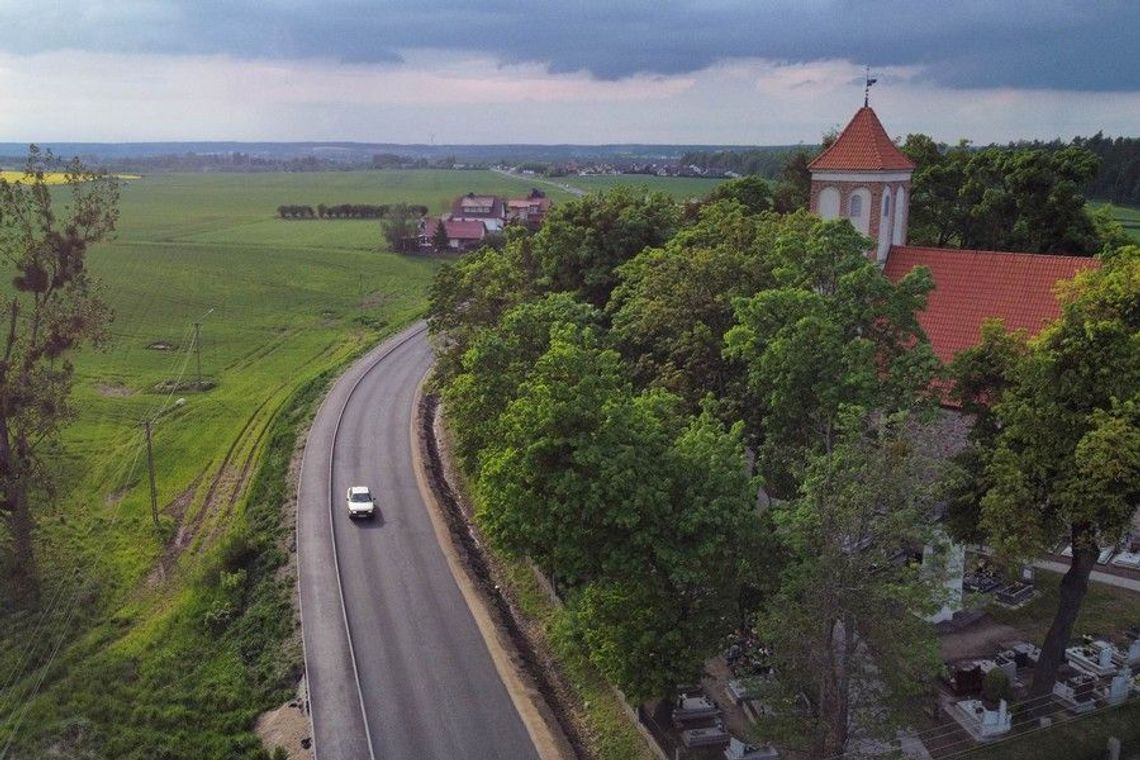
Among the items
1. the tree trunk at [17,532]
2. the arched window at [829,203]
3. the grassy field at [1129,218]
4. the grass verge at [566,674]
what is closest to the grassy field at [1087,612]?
the grass verge at [566,674]

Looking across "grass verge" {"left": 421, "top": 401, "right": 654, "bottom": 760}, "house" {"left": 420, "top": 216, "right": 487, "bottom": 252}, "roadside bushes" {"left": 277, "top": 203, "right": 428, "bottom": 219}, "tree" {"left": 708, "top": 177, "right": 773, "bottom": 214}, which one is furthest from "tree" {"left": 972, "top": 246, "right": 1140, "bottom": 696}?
"roadside bushes" {"left": 277, "top": 203, "right": 428, "bottom": 219}

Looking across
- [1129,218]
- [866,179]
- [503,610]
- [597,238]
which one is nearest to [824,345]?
[503,610]

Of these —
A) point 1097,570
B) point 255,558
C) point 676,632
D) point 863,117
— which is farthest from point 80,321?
point 1097,570

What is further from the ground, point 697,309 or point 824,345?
point 824,345

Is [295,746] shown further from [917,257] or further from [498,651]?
[917,257]

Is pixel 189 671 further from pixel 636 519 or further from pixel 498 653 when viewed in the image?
pixel 636 519

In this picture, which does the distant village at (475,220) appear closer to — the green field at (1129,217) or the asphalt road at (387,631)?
the asphalt road at (387,631)
